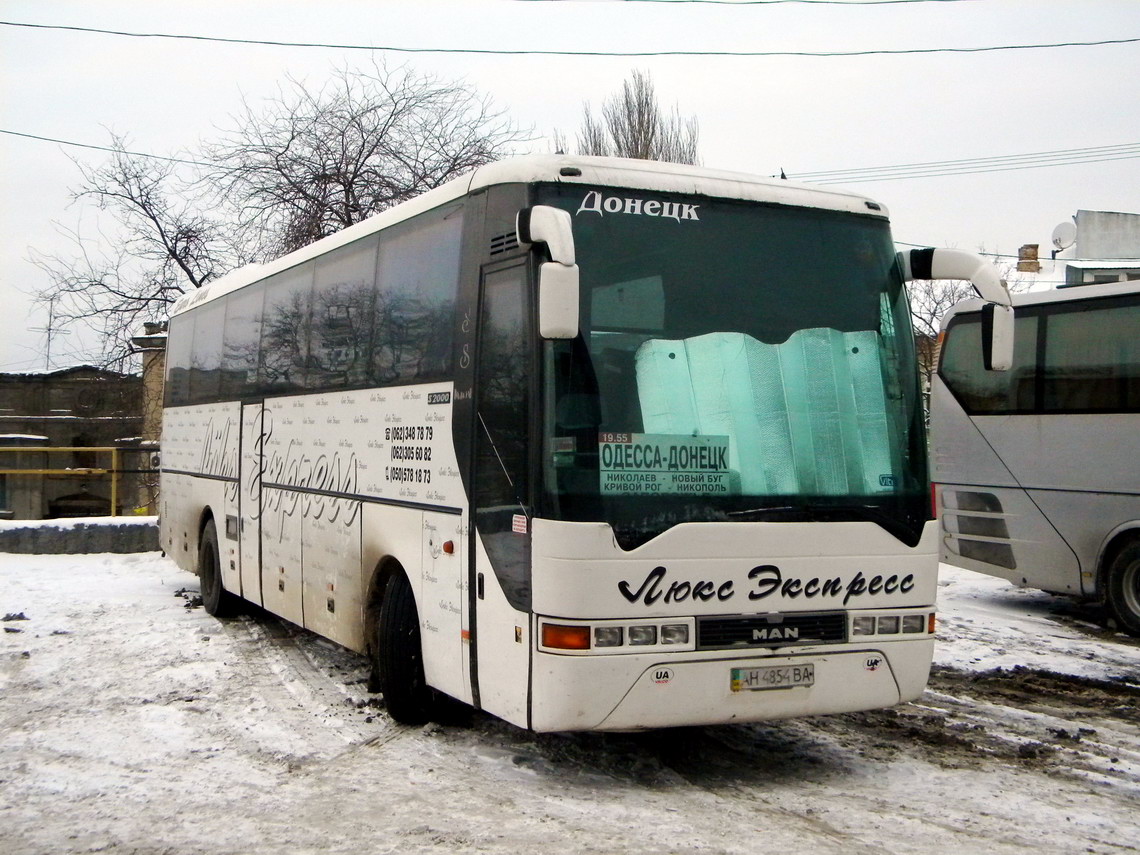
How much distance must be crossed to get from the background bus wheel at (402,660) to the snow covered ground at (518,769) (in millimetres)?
148

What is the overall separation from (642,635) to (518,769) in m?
1.30

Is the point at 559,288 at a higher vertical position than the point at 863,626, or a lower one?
higher

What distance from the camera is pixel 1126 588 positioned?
11.9 metres

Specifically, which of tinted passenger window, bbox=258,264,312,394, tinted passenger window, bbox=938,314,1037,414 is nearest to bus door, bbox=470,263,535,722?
tinted passenger window, bbox=258,264,312,394

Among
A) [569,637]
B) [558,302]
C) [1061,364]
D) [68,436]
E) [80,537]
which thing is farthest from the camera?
[68,436]

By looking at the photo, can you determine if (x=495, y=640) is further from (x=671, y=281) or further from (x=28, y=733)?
(x=28, y=733)

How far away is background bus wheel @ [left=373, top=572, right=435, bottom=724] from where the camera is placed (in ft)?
25.5

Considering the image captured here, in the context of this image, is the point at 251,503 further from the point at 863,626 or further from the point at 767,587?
the point at 863,626

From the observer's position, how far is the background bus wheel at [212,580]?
1268 centimetres

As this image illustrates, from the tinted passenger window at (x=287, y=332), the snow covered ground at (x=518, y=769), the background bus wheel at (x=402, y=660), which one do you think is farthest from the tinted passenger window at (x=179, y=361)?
the background bus wheel at (x=402, y=660)

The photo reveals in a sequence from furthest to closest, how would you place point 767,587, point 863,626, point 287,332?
point 287,332, point 863,626, point 767,587

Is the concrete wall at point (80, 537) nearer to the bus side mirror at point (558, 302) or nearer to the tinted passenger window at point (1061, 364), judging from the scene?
the tinted passenger window at point (1061, 364)

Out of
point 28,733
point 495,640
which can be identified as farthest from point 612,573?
point 28,733

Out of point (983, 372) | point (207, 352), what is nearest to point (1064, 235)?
point (983, 372)
